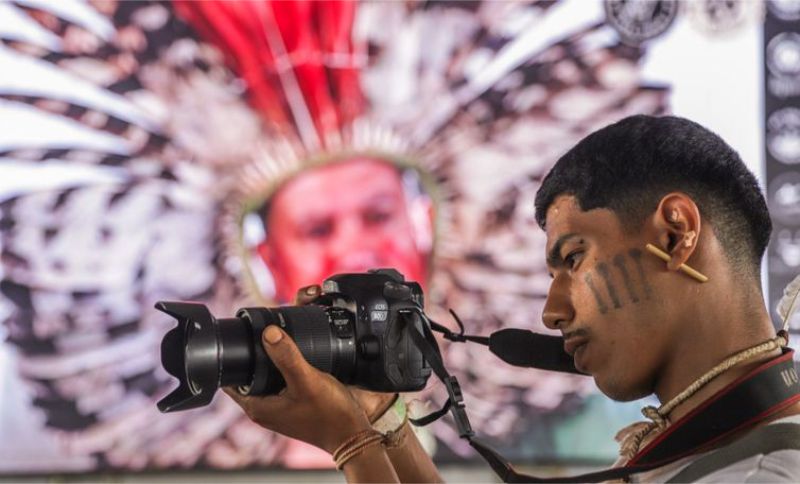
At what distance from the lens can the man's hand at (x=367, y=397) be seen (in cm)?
96

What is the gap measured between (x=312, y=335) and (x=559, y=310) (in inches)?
8.6

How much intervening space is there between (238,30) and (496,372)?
0.79 m

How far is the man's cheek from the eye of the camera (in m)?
0.74

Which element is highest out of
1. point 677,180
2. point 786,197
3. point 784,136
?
point 784,136

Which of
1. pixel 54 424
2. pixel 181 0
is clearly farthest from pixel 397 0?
pixel 54 424

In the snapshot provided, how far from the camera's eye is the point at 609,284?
75 centimetres

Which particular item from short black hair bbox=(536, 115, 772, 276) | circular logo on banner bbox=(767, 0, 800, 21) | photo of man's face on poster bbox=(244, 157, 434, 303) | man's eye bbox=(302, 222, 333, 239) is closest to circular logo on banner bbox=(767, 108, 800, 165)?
circular logo on banner bbox=(767, 0, 800, 21)

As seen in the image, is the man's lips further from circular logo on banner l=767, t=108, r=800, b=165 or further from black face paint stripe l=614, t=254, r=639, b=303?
circular logo on banner l=767, t=108, r=800, b=165

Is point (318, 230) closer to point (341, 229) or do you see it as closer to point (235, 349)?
point (341, 229)

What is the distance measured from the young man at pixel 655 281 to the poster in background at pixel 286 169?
0.90m

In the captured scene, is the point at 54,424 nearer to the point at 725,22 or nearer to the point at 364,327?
the point at 364,327

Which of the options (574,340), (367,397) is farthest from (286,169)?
(574,340)

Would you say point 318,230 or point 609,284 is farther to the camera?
point 318,230

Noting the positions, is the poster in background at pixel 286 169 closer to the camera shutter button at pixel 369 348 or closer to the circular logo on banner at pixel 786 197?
the circular logo on banner at pixel 786 197
